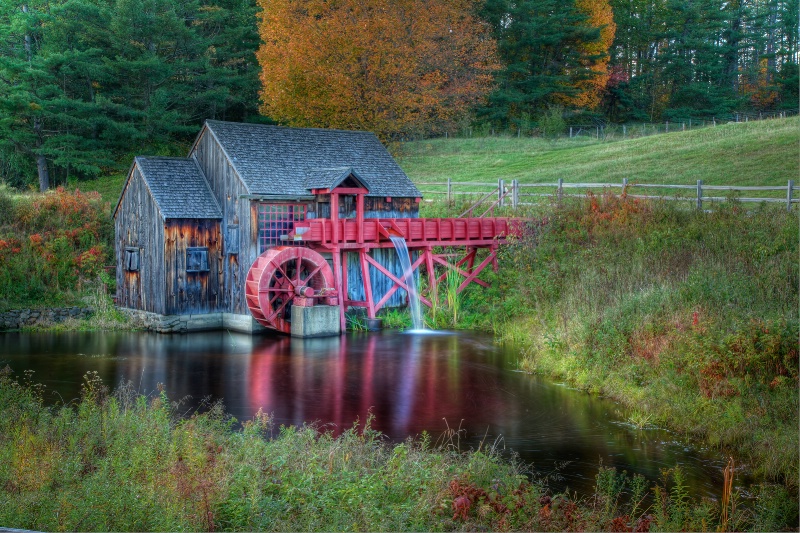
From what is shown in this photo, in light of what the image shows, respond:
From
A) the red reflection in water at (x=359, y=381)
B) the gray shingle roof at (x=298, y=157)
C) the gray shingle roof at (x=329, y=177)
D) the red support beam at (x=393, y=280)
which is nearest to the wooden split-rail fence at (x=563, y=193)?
the gray shingle roof at (x=298, y=157)

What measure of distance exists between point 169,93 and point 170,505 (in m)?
33.6

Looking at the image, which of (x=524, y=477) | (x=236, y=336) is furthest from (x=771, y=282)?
(x=236, y=336)

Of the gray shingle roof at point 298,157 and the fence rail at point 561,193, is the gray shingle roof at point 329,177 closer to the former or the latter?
the gray shingle roof at point 298,157

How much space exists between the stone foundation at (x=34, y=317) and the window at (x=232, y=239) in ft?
14.7

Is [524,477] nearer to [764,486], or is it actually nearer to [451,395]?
[764,486]

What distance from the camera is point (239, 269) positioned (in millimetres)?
22656

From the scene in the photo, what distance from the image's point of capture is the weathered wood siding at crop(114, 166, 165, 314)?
22.4m

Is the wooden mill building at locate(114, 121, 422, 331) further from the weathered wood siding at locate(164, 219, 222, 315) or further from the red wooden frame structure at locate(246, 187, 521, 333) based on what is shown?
the red wooden frame structure at locate(246, 187, 521, 333)

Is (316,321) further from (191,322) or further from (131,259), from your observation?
(131,259)

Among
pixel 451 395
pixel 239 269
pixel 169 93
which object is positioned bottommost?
pixel 451 395

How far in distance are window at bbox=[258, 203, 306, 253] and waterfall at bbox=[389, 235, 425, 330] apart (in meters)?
2.66

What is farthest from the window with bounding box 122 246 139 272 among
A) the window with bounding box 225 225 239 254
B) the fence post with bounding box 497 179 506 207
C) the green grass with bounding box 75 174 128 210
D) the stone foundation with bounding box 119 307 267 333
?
the fence post with bounding box 497 179 506 207

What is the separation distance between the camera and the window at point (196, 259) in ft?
73.7

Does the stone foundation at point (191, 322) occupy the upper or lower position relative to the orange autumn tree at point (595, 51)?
lower
